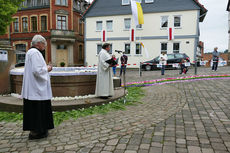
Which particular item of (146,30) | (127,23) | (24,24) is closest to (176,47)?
(146,30)

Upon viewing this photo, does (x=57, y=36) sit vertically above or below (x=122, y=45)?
above

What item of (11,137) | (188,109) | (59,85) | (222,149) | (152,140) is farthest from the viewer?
(59,85)

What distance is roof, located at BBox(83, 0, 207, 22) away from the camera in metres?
22.2

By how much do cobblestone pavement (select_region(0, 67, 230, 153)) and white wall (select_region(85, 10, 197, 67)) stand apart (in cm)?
1688

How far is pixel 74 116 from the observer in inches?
181

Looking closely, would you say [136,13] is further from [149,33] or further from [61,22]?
[61,22]

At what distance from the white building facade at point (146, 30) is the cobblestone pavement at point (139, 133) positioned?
16786 millimetres

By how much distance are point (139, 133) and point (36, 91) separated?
2063 millimetres

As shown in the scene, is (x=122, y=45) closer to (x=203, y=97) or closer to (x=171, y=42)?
(x=171, y=42)

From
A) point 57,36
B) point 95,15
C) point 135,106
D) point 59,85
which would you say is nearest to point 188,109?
point 135,106

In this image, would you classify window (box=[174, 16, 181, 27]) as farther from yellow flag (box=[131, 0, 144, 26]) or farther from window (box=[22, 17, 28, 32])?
window (box=[22, 17, 28, 32])

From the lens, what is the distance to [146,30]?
78.6ft

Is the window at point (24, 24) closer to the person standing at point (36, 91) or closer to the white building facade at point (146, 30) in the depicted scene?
the white building facade at point (146, 30)

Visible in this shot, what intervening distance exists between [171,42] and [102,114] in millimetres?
20300
